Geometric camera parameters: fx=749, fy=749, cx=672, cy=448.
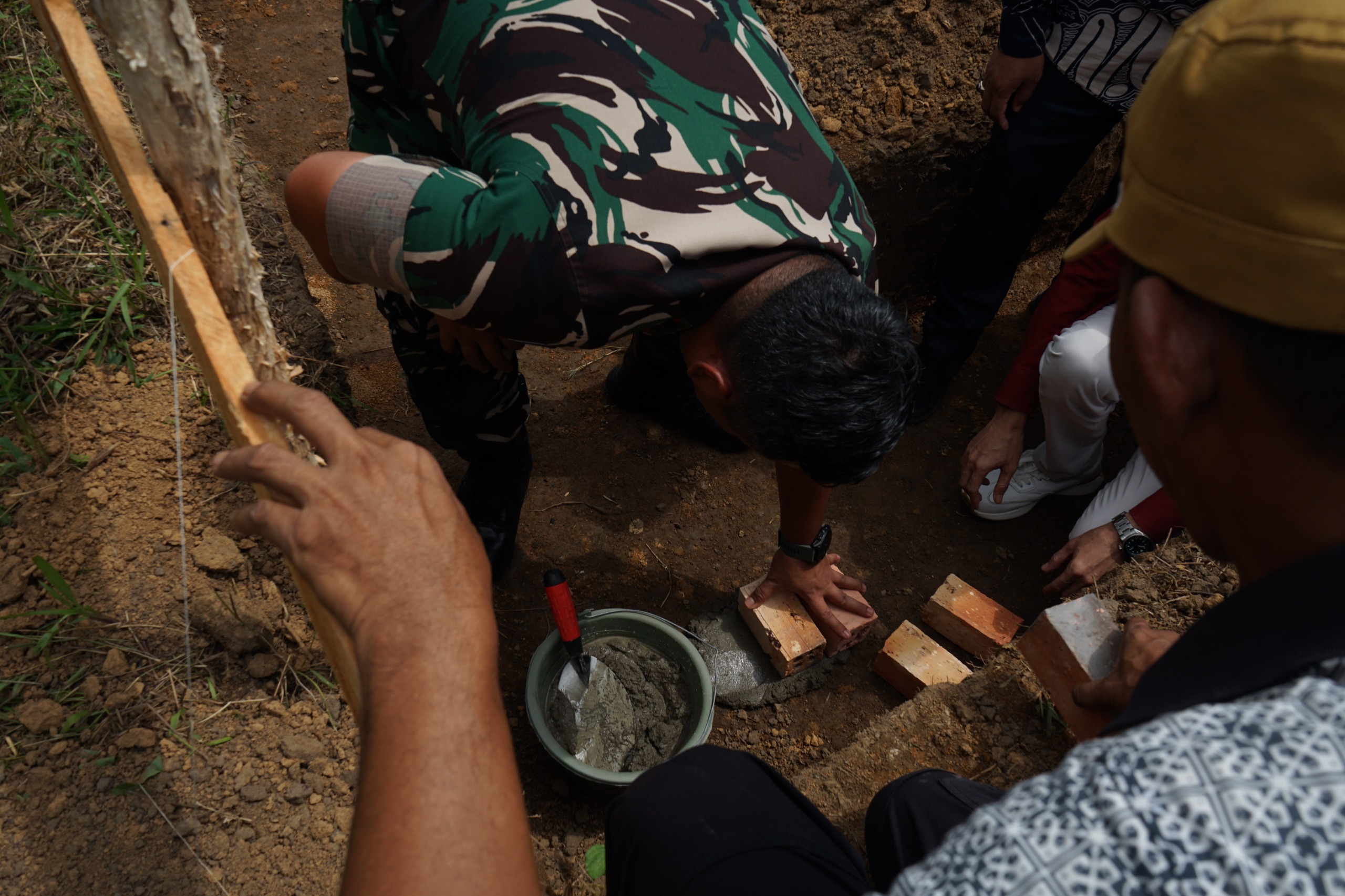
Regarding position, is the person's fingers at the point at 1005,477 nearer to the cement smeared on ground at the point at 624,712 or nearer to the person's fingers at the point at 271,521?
the cement smeared on ground at the point at 624,712

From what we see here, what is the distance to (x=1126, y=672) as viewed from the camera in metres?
1.60

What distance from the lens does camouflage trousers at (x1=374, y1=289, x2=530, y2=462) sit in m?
1.95

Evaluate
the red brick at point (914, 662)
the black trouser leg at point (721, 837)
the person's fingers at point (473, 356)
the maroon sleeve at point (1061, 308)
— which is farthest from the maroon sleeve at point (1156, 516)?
the person's fingers at point (473, 356)

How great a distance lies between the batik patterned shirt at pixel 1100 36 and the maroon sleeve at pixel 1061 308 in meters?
0.43

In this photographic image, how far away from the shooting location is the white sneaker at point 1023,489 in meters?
2.80

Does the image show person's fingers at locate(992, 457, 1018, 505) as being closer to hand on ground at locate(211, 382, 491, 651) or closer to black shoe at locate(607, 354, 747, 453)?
black shoe at locate(607, 354, 747, 453)

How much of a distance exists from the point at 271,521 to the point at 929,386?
2.67 meters

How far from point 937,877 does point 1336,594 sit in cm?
46

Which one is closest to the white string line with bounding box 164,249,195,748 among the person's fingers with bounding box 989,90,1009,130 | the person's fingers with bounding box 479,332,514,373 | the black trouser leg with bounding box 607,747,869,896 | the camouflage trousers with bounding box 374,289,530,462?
the camouflage trousers with bounding box 374,289,530,462

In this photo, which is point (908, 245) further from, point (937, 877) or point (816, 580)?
point (937, 877)

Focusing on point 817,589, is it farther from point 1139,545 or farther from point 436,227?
point 436,227

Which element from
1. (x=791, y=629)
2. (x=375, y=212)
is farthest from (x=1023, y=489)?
(x=375, y=212)

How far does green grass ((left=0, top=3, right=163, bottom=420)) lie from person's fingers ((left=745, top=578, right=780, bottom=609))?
6.48ft

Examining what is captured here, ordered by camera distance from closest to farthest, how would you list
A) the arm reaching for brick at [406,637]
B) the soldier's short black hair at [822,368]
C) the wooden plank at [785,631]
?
1. the arm reaching for brick at [406,637]
2. the soldier's short black hair at [822,368]
3. the wooden plank at [785,631]
